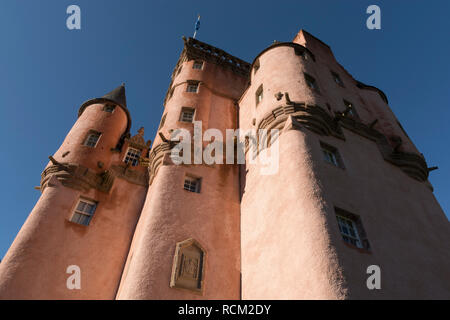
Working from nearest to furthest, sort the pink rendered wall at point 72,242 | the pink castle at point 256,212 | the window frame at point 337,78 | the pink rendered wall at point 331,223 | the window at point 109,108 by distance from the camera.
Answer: the pink rendered wall at point 331,223
the pink castle at point 256,212
the pink rendered wall at point 72,242
the window frame at point 337,78
the window at point 109,108

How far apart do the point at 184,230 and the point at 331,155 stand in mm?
8158

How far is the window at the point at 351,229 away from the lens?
1174 centimetres

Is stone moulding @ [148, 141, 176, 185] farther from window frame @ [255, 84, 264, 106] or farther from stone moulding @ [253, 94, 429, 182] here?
window frame @ [255, 84, 264, 106]

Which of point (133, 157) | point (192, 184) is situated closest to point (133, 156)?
point (133, 157)

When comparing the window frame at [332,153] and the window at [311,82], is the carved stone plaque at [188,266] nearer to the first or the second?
the window frame at [332,153]

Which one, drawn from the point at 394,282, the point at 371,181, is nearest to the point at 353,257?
the point at 394,282

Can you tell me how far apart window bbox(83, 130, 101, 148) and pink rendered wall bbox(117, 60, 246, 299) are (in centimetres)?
473

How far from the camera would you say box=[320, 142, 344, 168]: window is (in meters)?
15.3

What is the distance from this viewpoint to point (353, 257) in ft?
34.2

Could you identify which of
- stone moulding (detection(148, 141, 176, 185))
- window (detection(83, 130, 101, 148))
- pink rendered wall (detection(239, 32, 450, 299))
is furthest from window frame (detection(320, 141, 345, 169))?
window (detection(83, 130, 101, 148))

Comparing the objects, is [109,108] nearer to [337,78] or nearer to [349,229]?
[337,78]

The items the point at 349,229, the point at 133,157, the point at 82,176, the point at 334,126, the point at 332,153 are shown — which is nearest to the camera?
the point at 349,229

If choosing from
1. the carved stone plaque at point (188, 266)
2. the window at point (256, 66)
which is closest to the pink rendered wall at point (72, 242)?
the carved stone plaque at point (188, 266)

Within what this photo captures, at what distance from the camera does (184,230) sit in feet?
49.6
